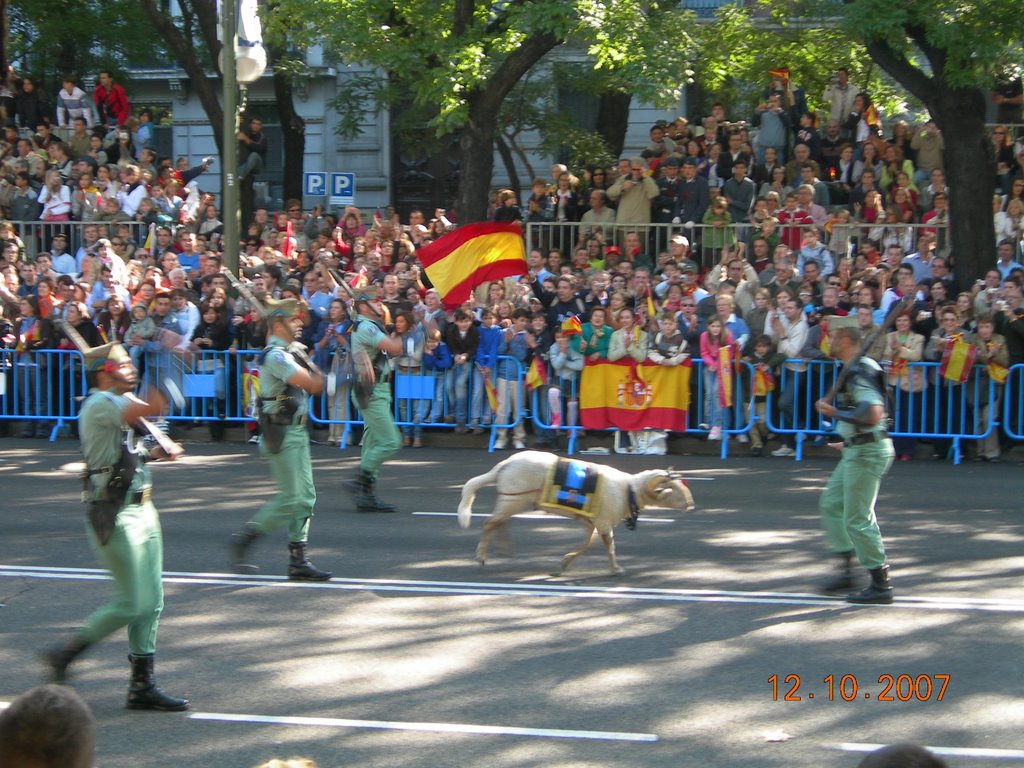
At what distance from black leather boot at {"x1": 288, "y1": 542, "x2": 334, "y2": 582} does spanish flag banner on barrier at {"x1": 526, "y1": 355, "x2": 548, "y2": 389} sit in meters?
7.01

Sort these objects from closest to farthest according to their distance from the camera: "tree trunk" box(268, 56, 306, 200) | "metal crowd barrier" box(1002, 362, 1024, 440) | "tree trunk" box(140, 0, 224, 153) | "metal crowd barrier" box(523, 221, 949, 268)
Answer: "metal crowd barrier" box(1002, 362, 1024, 440) < "metal crowd barrier" box(523, 221, 949, 268) < "tree trunk" box(140, 0, 224, 153) < "tree trunk" box(268, 56, 306, 200)

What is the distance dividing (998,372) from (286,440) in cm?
892

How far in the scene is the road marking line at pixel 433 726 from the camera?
6578 millimetres

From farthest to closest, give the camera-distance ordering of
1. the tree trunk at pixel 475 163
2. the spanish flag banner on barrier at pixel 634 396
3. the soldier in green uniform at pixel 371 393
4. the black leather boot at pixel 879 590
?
the tree trunk at pixel 475 163 → the spanish flag banner on barrier at pixel 634 396 → the soldier in green uniform at pixel 371 393 → the black leather boot at pixel 879 590

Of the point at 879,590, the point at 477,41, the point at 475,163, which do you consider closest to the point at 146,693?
the point at 879,590

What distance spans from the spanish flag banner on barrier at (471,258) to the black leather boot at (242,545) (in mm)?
6568

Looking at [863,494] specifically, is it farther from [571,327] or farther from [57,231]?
[57,231]

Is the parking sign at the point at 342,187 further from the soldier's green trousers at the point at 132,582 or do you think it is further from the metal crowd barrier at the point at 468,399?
the soldier's green trousers at the point at 132,582

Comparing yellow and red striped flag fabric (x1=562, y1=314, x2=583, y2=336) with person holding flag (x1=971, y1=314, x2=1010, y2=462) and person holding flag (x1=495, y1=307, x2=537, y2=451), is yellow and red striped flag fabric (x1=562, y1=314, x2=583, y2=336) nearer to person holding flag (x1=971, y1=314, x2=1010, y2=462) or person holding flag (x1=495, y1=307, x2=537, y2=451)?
person holding flag (x1=495, y1=307, x2=537, y2=451)

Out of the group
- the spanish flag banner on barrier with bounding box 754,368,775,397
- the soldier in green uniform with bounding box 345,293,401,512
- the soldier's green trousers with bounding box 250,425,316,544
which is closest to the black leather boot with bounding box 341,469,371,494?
→ the soldier in green uniform with bounding box 345,293,401,512

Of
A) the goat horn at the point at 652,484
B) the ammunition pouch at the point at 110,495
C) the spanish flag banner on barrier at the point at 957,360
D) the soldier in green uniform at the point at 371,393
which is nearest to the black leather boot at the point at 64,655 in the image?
the ammunition pouch at the point at 110,495

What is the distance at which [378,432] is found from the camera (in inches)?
468

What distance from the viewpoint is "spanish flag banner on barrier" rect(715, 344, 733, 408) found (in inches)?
618

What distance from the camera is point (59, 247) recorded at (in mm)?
19984
